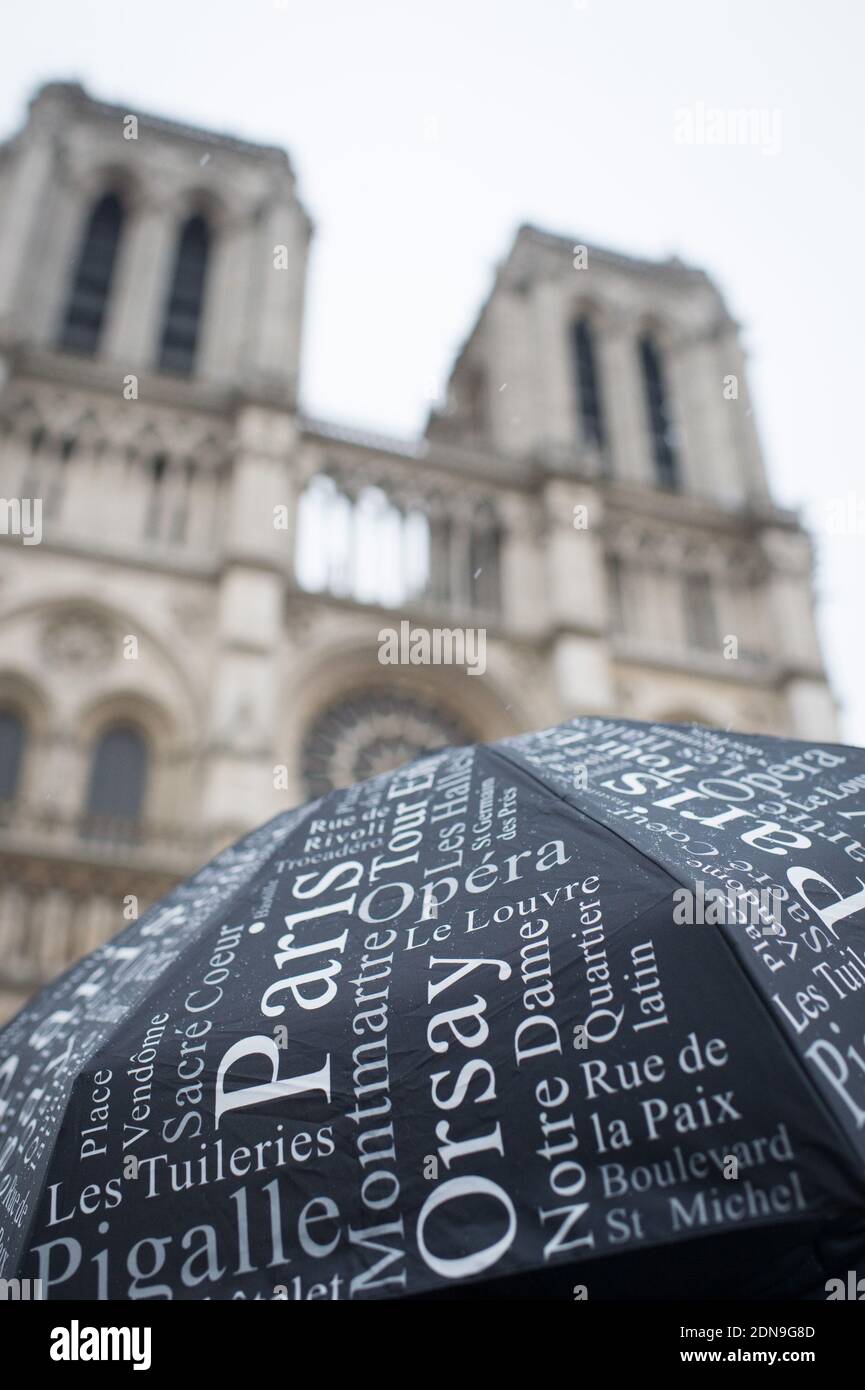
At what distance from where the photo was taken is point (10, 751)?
Result: 16.6m

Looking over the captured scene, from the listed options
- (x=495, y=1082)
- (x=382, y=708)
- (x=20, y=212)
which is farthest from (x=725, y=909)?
(x=20, y=212)

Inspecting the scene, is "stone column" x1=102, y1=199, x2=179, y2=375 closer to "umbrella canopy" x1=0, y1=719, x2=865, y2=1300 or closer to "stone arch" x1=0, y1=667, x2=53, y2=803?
"stone arch" x1=0, y1=667, x2=53, y2=803

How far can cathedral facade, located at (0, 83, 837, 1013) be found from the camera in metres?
16.7

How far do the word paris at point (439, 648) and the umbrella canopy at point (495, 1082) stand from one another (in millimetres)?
15476

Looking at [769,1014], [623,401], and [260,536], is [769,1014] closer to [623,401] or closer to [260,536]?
[260,536]

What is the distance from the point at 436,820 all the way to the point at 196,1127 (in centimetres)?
154

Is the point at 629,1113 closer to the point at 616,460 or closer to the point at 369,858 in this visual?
the point at 369,858

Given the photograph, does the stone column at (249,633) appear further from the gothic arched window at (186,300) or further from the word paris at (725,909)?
the word paris at (725,909)

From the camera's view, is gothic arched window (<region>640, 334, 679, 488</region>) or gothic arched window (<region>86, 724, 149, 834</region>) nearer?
gothic arched window (<region>86, 724, 149, 834</region>)

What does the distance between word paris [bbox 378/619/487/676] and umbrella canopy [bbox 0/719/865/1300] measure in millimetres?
15476

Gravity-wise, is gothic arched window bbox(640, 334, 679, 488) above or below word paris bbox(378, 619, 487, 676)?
above

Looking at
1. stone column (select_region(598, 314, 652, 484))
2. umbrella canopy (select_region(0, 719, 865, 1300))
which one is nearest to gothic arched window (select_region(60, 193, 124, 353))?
stone column (select_region(598, 314, 652, 484))

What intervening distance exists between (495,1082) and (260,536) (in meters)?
16.3

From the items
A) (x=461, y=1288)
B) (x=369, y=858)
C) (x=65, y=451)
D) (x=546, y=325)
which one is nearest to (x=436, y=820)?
(x=369, y=858)
